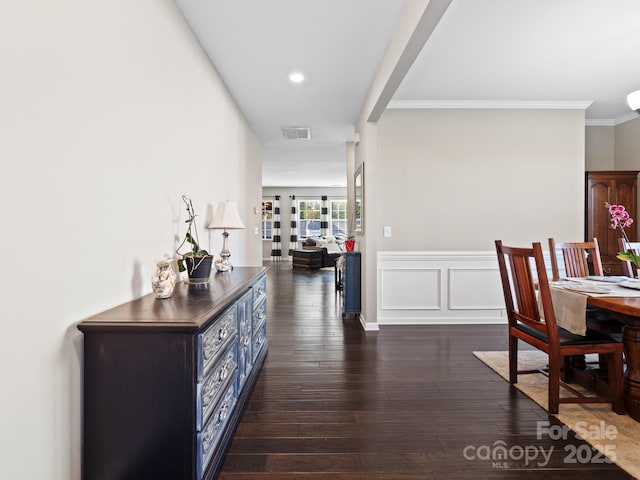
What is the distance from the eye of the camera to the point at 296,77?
3.46m

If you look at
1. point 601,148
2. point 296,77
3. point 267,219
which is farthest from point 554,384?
point 267,219

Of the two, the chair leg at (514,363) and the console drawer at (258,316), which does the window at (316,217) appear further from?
the chair leg at (514,363)

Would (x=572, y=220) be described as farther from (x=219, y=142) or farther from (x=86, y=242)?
(x=86, y=242)

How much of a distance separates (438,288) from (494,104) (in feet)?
7.65

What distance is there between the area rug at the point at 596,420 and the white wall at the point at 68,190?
2487 mm

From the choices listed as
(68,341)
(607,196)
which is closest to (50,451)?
(68,341)

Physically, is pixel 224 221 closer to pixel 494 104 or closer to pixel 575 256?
pixel 575 256

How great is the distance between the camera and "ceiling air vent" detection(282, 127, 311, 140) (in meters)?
5.14

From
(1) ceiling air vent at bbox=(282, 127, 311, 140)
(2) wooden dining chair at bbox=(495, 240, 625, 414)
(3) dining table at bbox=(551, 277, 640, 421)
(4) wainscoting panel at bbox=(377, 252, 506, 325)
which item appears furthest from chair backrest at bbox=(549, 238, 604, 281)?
(1) ceiling air vent at bbox=(282, 127, 311, 140)

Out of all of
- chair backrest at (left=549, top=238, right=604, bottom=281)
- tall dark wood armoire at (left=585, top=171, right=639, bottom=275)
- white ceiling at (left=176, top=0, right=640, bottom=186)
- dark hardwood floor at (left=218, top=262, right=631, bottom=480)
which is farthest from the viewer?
tall dark wood armoire at (left=585, top=171, right=639, bottom=275)

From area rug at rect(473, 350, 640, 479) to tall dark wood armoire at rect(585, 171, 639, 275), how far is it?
7.83 ft

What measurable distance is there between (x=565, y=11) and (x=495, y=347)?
9.33ft

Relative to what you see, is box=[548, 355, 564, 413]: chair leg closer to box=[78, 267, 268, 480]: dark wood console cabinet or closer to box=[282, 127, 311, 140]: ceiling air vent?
box=[78, 267, 268, 480]: dark wood console cabinet

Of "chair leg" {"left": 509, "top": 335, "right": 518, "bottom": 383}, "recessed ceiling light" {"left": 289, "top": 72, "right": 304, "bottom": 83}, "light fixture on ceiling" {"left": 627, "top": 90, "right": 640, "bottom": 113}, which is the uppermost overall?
"recessed ceiling light" {"left": 289, "top": 72, "right": 304, "bottom": 83}
